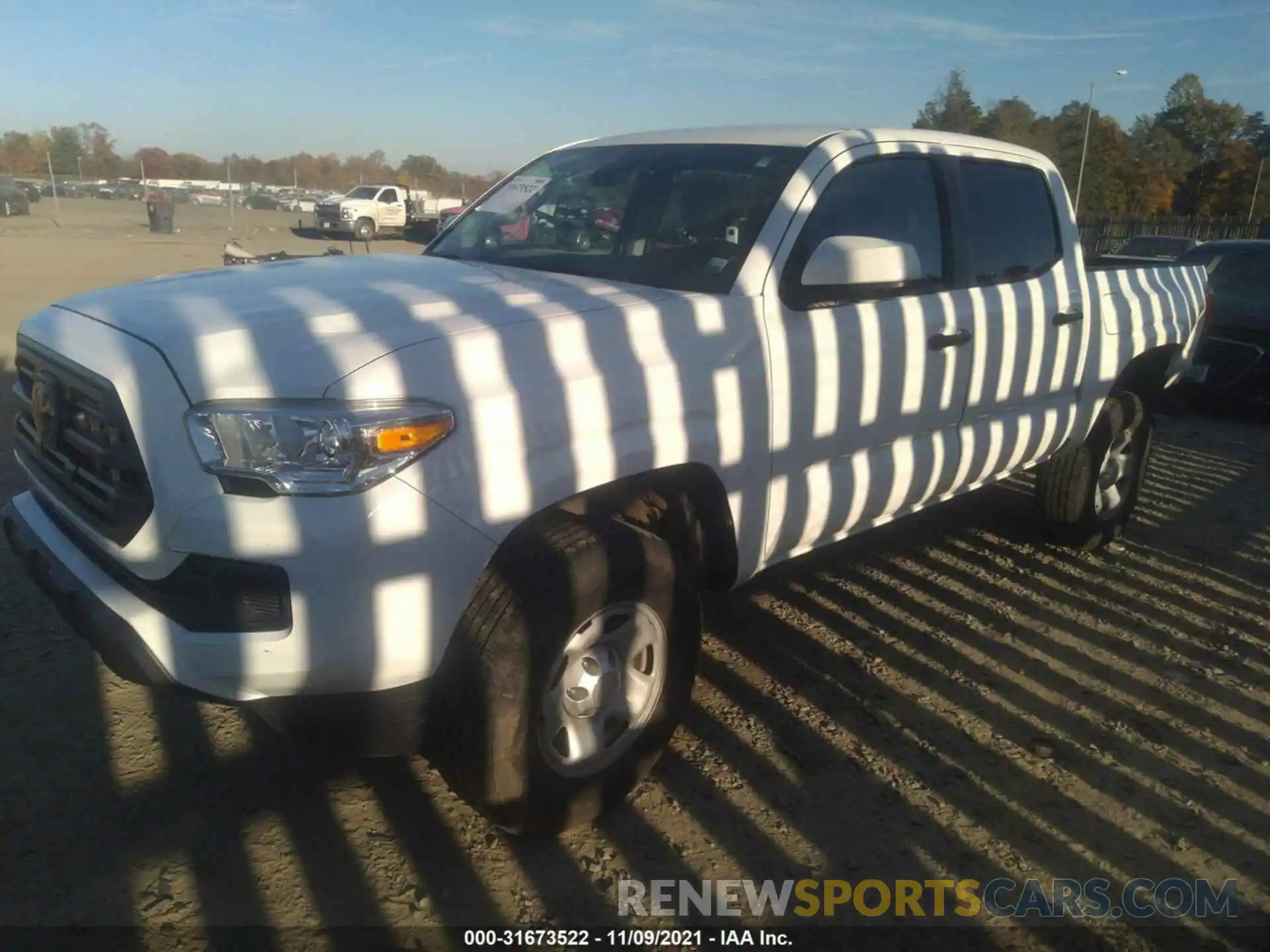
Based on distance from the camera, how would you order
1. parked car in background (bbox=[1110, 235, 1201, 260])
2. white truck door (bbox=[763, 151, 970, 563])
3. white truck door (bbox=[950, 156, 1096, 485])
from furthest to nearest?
parked car in background (bbox=[1110, 235, 1201, 260]) < white truck door (bbox=[950, 156, 1096, 485]) < white truck door (bbox=[763, 151, 970, 563])

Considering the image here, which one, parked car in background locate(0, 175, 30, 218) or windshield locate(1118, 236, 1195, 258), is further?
parked car in background locate(0, 175, 30, 218)

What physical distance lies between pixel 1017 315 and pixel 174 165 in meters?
91.5

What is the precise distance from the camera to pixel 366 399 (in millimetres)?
2145

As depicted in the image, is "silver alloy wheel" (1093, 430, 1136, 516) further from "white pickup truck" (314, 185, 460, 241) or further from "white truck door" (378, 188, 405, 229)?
"white truck door" (378, 188, 405, 229)

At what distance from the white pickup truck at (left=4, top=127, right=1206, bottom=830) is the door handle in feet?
0.04

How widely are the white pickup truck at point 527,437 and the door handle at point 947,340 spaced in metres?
0.01

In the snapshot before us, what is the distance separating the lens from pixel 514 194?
4078mm

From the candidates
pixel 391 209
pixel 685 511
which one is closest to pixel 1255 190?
pixel 391 209

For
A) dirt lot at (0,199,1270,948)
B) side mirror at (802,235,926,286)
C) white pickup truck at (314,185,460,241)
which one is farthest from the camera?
white pickup truck at (314,185,460,241)

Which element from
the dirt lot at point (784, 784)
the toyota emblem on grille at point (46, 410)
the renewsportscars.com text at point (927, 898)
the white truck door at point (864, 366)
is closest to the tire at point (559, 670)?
the dirt lot at point (784, 784)

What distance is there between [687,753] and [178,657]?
168 centimetres

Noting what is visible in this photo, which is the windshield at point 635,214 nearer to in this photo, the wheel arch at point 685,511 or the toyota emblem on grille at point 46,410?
the wheel arch at point 685,511

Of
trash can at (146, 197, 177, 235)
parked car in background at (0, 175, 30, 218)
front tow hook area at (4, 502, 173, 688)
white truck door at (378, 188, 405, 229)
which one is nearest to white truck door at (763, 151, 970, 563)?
front tow hook area at (4, 502, 173, 688)

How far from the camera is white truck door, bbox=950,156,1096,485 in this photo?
12.8ft
